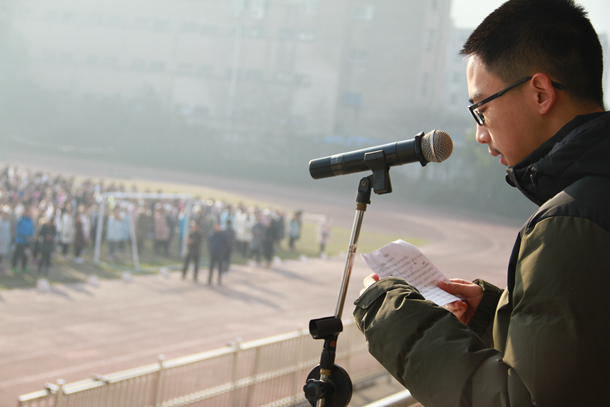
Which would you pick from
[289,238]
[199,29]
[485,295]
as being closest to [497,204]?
[289,238]

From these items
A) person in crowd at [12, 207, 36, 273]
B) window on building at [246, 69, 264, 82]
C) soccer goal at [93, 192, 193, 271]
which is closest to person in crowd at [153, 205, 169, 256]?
soccer goal at [93, 192, 193, 271]

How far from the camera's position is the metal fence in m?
3.17

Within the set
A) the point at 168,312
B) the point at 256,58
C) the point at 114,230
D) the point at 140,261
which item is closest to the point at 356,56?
the point at 256,58

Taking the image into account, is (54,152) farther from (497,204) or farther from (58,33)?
(497,204)

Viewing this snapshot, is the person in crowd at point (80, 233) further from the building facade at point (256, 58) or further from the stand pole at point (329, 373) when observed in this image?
the building facade at point (256, 58)

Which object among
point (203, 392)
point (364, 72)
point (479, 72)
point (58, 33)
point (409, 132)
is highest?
point (58, 33)

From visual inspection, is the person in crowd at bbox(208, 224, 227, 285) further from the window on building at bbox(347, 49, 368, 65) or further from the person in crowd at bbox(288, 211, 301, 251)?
the window on building at bbox(347, 49, 368, 65)

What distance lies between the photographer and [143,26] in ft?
98.0

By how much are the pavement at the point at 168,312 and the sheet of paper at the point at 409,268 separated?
506cm

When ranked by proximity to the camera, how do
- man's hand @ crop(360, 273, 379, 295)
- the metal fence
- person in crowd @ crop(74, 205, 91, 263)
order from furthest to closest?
person in crowd @ crop(74, 205, 91, 263) < the metal fence < man's hand @ crop(360, 273, 379, 295)

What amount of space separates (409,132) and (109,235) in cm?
1434

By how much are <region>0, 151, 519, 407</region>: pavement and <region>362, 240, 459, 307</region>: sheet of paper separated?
5.06 meters

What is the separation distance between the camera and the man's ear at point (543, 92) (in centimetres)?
73

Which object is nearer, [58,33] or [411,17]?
[411,17]
